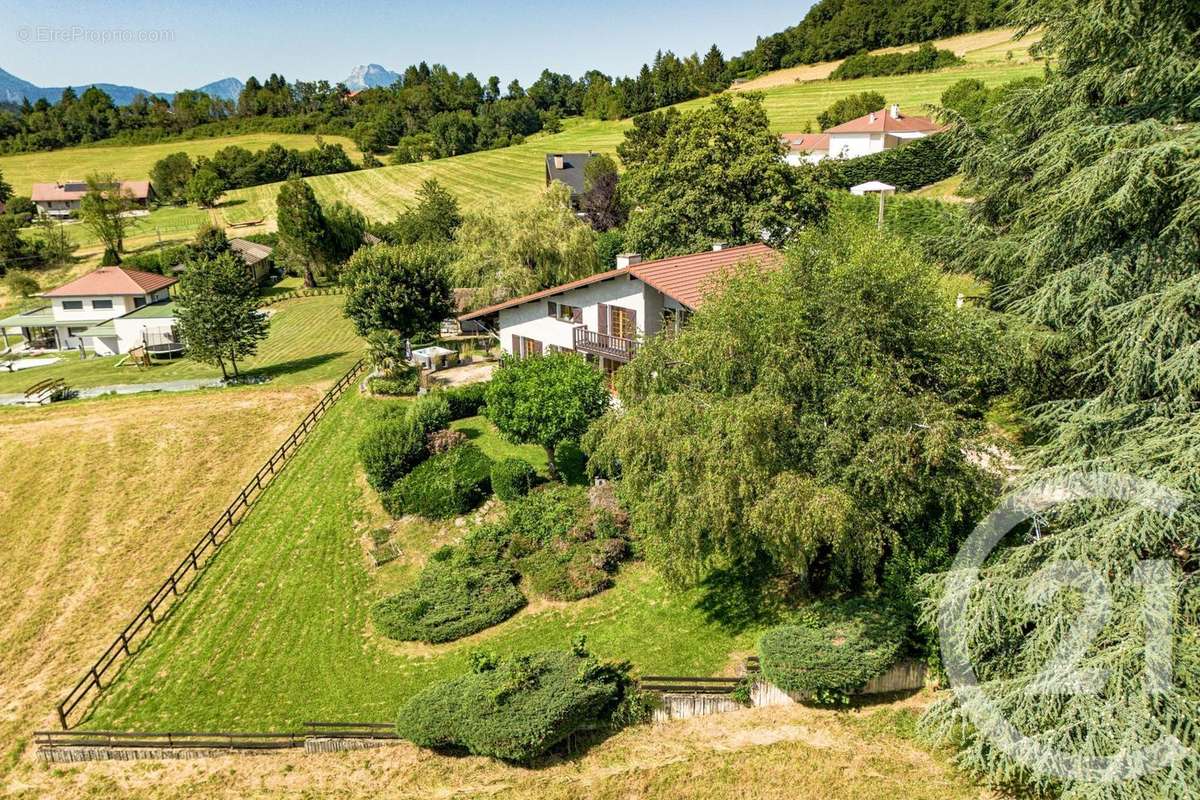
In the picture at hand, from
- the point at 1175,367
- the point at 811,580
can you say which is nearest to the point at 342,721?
the point at 811,580

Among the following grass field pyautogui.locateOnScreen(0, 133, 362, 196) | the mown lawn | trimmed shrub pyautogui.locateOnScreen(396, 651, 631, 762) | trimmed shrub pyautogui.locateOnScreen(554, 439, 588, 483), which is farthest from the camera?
grass field pyautogui.locateOnScreen(0, 133, 362, 196)

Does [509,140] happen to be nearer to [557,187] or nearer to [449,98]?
[449,98]

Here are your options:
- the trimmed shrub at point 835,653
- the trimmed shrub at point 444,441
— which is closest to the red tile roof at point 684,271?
the trimmed shrub at point 444,441

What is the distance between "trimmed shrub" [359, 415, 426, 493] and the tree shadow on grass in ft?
68.4

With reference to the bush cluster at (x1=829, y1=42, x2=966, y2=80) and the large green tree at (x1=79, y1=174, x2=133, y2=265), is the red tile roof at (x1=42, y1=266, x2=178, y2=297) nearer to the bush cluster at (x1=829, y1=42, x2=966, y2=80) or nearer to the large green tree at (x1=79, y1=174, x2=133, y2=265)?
the large green tree at (x1=79, y1=174, x2=133, y2=265)

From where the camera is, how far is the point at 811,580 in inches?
819

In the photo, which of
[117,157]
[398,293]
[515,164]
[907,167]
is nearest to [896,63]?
[515,164]

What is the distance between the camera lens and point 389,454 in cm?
3022

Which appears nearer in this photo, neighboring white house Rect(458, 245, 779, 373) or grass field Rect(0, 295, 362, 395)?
neighboring white house Rect(458, 245, 779, 373)

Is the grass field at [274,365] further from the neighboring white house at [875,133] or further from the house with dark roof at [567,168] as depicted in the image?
the neighboring white house at [875,133]

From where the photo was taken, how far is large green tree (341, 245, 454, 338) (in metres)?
42.4

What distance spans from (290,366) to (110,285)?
2659 centimetres

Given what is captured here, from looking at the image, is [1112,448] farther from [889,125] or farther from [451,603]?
[889,125]

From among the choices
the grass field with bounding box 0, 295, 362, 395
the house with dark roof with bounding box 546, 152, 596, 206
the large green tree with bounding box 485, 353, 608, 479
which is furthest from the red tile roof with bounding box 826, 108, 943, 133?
the large green tree with bounding box 485, 353, 608, 479
